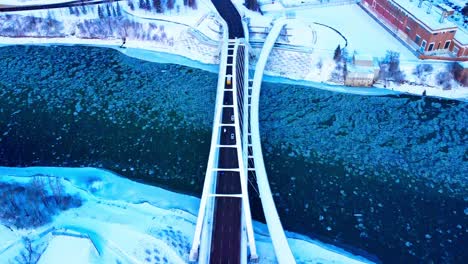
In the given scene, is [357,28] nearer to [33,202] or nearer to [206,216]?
[206,216]

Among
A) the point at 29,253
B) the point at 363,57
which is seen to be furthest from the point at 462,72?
the point at 29,253

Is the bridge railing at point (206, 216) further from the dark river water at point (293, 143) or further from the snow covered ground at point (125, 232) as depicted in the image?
the dark river water at point (293, 143)

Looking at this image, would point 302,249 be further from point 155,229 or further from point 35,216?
point 35,216

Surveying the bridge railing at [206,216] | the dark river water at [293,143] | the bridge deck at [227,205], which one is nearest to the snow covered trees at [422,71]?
the dark river water at [293,143]

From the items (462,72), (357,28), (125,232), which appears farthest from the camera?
(357,28)

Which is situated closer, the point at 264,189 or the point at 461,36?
the point at 264,189

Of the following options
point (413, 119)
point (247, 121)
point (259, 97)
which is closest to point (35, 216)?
point (247, 121)

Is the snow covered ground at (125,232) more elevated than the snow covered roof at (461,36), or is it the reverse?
the snow covered roof at (461,36)
